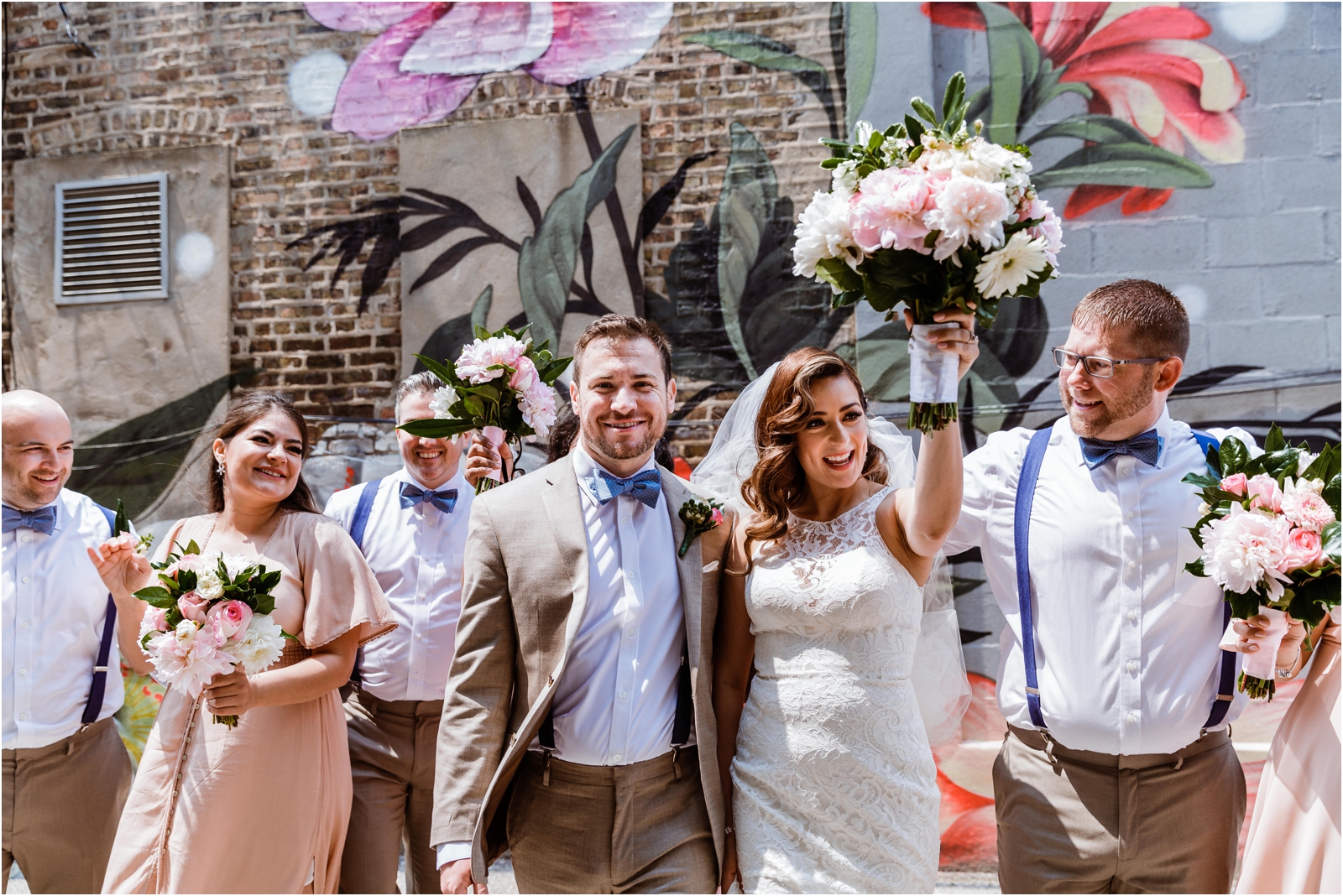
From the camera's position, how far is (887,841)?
2.80m

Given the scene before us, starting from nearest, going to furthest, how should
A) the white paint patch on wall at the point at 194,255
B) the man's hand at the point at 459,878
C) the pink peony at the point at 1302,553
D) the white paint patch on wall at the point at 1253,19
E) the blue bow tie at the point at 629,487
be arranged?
1. the pink peony at the point at 1302,553
2. the man's hand at the point at 459,878
3. the blue bow tie at the point at 629,487
4. the white paint patch on wall at the point at 1253,19
5. the white paint patch on wall at the point at 194,255

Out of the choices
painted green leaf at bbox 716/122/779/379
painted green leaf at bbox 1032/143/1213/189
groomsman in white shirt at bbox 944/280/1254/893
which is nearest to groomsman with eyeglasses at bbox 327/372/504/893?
painted green leaf at bbox 716/122/779/379

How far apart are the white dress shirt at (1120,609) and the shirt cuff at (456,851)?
167 cm

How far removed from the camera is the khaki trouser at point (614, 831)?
112 inches

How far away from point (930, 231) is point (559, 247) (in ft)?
13.1

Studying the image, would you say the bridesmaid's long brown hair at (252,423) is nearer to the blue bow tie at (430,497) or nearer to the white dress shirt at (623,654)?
the blue bow tie at (430,497)

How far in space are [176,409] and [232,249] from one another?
3.44 feet

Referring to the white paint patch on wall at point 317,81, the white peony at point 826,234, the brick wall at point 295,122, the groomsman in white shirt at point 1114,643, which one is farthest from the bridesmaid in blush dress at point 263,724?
the white paint patch on wall at point 317,81

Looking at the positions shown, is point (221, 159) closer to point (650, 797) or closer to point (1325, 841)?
point (650, 797)

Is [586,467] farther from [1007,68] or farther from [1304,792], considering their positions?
[1007,68]

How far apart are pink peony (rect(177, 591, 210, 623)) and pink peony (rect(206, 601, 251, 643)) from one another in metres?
0.02

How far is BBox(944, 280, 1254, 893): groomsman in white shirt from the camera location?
299cm

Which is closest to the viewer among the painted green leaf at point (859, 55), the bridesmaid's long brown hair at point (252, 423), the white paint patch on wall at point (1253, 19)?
the bridesmaid's long brown hair at point (252, 423)

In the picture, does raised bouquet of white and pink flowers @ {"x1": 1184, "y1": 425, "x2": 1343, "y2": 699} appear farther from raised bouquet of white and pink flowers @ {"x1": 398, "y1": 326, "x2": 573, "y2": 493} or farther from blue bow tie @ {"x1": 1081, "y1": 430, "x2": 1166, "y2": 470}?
raised bouquet of white and pink flowers @ {"x1": 398, "y1": 326, "x2": 573, "y2": 493}
